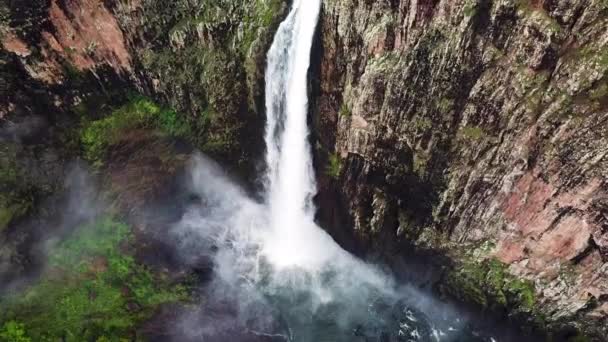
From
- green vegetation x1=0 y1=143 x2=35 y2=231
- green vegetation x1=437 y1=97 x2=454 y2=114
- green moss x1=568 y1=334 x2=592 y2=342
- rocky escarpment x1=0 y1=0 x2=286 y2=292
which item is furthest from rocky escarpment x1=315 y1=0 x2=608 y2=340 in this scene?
green vegetation x1=0 y1=143 x2=35 y2=231

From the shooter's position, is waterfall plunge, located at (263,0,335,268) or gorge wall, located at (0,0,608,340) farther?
waterfall plunge, located at (263,0,335,268)

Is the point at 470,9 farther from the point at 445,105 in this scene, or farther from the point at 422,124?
the point at 422,124

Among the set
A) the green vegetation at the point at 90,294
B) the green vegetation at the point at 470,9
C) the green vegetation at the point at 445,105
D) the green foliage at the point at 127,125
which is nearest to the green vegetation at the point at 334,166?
the green vegetation at the point at 445,105

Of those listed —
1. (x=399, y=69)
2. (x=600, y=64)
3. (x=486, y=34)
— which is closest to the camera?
(x=600, y=64)

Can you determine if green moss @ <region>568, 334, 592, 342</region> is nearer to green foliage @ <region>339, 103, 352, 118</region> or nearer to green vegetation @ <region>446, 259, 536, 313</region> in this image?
green vegetation @ <region>446, 259, 536, 313</region>

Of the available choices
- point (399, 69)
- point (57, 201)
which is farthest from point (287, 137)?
point (57, 201)

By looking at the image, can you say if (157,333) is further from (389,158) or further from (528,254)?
(528,254)
